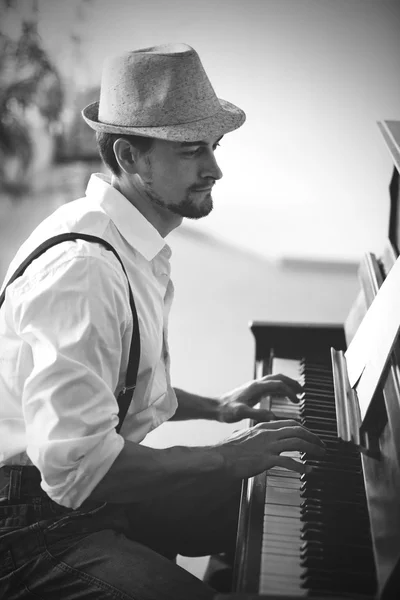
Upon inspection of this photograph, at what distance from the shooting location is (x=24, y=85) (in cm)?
490

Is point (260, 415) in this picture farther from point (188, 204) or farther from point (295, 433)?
point (188, 204)

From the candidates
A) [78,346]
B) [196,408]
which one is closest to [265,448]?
[78,346]

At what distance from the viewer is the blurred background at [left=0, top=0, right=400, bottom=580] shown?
4.80 metres

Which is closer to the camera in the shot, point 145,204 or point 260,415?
point 145,204

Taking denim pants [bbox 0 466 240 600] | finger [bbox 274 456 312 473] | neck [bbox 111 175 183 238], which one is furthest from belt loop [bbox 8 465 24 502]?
neck [bbox 111 175 183 238]

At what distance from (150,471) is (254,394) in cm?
60

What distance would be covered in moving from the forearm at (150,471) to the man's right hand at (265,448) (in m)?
0.03

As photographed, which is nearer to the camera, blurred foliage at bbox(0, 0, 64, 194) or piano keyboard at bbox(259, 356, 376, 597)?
piano keyboard at bbox(259, 356, 376, 597)

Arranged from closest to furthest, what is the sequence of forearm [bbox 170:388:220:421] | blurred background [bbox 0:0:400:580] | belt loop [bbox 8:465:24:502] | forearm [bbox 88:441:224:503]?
forearm [bbox 88:441:224:503] → belt loop [bbox 8:465:24:502] → forearm [bbox 170:388:220:421] → blurred background [bbox 0:0:400:580]

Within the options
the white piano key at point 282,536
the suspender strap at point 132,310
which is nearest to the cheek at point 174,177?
the suspender strap at point 132,310

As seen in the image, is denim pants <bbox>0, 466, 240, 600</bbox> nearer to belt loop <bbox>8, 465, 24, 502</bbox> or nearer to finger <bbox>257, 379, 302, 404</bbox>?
belt loop <bbox>8, 465, 24, 502</bbox>

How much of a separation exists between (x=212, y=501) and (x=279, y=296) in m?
2.68

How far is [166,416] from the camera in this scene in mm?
1688

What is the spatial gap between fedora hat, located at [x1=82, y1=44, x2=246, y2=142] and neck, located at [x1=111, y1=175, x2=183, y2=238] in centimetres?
12
